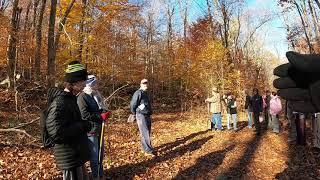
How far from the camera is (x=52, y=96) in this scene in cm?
505

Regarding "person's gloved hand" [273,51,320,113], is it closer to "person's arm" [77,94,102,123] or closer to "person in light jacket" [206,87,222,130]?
"person's arm" [77,94,102,123]

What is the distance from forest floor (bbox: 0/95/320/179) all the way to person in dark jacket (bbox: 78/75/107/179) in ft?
3.34

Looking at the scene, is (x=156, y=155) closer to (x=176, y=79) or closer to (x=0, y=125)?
(x=0, y=125)

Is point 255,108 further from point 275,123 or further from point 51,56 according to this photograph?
point 51,56

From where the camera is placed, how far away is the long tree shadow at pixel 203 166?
854 centimetres

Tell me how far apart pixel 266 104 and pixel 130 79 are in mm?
11062

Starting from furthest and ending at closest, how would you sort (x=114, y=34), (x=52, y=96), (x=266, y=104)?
(x=114, y=34) < (x=266, y=104) < (x=52, y=96)

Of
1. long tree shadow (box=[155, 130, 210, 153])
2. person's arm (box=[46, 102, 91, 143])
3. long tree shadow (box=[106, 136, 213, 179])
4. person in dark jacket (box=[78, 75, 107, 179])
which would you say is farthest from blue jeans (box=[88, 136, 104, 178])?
long tree shadow (box=[155, 130, 210, 153])

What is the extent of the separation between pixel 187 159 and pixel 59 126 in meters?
5.85

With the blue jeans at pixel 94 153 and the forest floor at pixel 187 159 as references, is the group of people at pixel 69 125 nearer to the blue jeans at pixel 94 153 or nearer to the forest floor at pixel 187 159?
the blue jeans at pixel 94 153

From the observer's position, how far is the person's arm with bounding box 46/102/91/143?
16.0ft

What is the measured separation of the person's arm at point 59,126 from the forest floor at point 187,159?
2970mm

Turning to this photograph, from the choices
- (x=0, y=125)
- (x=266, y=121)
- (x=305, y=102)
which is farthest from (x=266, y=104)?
(x=305, y=102)

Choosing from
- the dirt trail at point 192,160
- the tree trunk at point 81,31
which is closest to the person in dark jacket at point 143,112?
the dirt trail at point 192,160
